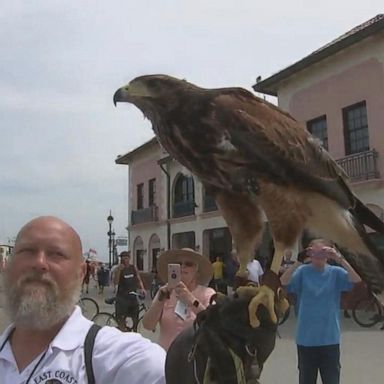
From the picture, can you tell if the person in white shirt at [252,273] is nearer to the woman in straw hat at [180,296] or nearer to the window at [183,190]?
the woman in straw hat at [180,296]

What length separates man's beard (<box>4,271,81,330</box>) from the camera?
216cm

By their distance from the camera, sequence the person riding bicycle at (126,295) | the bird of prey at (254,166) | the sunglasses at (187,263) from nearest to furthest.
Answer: the bird of prey at (254,166), the sunglasses at (187,263), the person riding bicycle at (126,295)

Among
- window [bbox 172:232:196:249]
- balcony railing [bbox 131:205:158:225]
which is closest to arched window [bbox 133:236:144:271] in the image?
balcony railing [bbox 131:205:158:225]

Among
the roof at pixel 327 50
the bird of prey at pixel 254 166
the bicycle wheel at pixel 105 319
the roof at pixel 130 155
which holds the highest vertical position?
the roof at pixel 327 50

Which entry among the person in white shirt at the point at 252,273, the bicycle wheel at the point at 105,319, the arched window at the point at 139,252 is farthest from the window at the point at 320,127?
the arched window at the point at 139,252

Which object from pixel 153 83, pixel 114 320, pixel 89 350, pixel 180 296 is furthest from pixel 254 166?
pixel 114 320

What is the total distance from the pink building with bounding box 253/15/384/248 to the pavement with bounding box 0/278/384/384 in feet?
18.0

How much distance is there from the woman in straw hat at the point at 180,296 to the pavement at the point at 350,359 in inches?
58.5

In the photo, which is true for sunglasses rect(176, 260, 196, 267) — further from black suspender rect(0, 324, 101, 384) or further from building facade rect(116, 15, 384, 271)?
building facade rect(116, 15, 384, 271)

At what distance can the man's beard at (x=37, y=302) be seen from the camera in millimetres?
2160

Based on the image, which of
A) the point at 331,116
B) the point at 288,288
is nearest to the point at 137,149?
the point at 331,116

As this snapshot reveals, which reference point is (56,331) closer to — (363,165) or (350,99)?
(363,165)

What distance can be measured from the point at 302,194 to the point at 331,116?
15.9m

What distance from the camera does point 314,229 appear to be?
2514 mm
